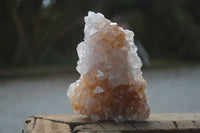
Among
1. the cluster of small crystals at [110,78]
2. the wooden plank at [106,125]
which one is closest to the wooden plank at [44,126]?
the wooden plank at [106,125]

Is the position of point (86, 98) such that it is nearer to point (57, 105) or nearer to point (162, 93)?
point (57, 105)

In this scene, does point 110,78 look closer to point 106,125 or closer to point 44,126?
point 106,125

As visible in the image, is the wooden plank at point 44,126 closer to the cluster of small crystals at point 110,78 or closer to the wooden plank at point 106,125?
the wooden plank at point 106,125

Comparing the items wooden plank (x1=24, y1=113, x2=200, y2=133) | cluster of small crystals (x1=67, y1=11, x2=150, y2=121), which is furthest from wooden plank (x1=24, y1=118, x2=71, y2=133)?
cluster of small crystals (x1=67, y1=11, x2=150, y2=121)

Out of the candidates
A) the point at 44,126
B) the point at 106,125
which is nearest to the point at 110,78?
the point at 106,125

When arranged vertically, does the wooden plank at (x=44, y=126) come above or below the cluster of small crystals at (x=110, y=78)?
below

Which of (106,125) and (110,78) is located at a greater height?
(110,78)

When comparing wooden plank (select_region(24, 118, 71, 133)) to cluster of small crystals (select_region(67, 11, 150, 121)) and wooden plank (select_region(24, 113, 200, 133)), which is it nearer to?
wooden plank (select_region(24, 113, 200, 133))
